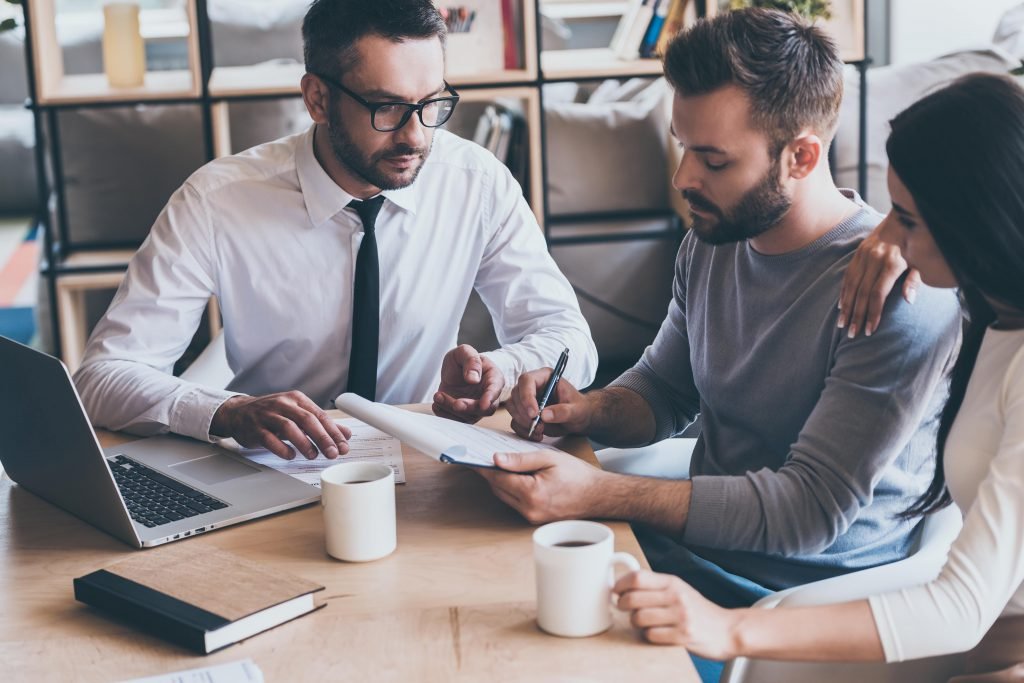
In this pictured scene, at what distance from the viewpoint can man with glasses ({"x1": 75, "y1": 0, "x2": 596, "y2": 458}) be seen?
5.86 feet

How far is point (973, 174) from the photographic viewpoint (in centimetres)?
109

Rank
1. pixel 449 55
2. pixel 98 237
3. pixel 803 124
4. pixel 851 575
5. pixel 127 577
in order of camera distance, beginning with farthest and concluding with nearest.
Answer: pixel 98 237 < pixel 449 55 < pixel 803 124 < pixel 851 575 < pixel 127 577

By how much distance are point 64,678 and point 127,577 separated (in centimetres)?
13

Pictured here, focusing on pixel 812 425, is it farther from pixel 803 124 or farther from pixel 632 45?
pixel 632 45

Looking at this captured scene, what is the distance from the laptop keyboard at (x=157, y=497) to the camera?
124cm

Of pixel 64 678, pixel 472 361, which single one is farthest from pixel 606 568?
pixel 472 361

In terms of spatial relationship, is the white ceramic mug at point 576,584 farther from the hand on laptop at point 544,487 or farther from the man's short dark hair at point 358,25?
the man's short dark hair at point 358,25

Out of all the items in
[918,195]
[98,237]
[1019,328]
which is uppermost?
[918,195]

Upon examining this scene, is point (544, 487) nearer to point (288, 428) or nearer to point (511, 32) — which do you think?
point (288, 428)

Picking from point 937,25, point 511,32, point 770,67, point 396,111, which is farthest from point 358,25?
point 937,25

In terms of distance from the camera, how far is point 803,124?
142cm

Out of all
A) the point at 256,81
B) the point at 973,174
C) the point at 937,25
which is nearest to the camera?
the point at 973,174

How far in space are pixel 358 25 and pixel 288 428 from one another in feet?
2.44

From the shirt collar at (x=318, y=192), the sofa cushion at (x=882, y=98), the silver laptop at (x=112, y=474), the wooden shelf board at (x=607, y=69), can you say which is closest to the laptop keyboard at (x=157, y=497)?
the silver laptop at (x=112, y=474)
